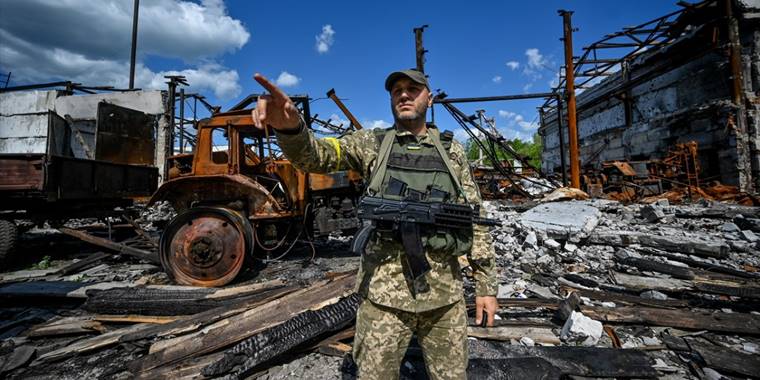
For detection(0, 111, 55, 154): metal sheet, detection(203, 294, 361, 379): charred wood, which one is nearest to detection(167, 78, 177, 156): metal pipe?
detection(0, 111, 55, 154): metal sheet

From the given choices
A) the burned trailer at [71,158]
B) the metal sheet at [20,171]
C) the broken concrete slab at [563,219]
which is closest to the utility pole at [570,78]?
the broken concrete slab at [563,219]

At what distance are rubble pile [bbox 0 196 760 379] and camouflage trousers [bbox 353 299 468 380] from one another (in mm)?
751

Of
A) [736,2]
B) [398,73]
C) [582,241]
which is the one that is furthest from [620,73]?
[398,73]

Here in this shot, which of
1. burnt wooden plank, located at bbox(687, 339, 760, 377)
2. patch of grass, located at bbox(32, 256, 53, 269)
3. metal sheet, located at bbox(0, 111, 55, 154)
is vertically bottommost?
burnt wooden plank, located at bbox(687, 339, 760, 377)

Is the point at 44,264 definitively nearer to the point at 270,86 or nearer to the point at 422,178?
the point at 270,86

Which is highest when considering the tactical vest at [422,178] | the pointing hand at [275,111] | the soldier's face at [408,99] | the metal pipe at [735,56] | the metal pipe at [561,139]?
the metal pipe at [735,56]

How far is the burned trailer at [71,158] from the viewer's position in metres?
4.32

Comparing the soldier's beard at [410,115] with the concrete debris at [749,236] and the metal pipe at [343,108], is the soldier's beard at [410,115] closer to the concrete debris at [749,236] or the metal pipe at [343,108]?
the metal pipe at [343,108]

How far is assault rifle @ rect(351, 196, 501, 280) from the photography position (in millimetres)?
1367

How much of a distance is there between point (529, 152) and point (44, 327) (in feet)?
159

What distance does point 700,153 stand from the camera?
927 centimetres

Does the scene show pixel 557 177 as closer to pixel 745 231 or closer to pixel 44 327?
pixel 745 231

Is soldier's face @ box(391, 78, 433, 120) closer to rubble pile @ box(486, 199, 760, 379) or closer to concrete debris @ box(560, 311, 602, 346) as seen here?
rubble pile @ box(486, 199, 760, 379)

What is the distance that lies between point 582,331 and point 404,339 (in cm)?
183
